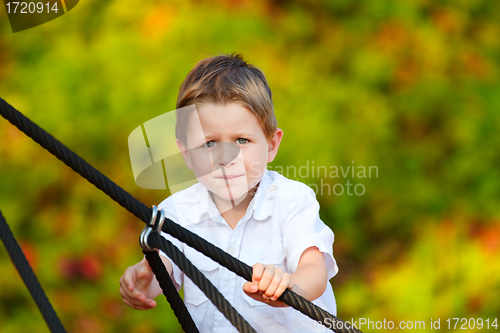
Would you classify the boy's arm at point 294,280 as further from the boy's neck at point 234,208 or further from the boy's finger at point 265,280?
the boy's neck at point 234,208

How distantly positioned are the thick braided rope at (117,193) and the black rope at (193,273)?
1 cm

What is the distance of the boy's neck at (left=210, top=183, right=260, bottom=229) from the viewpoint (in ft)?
2.74

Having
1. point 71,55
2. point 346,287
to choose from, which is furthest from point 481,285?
point 71,55

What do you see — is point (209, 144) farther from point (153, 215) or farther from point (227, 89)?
point (153, 215)

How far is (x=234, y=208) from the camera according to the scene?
0.84 m

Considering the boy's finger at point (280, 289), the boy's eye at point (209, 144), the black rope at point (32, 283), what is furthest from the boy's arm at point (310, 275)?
the black rope at point (32, 283)

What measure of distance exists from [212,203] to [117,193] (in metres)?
0.36

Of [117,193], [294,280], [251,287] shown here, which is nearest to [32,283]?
[117,193]

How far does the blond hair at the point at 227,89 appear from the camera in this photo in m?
0.79

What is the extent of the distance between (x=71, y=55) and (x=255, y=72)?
0.74 m

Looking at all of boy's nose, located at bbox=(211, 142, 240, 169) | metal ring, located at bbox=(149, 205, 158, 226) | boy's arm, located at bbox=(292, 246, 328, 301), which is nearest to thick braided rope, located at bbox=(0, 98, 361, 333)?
metal ring, located at bbox=(149, 205, 158, 226)

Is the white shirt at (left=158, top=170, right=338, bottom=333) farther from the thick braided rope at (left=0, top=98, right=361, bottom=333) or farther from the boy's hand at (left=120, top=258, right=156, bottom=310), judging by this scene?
the thick braided rope at (left=0, top=98, right=361, bottom=333)

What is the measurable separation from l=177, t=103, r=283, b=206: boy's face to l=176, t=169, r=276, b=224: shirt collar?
31 millimetres

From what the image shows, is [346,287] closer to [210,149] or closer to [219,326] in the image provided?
[219,326]
